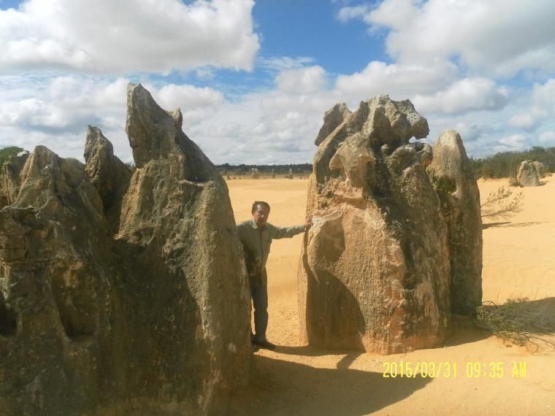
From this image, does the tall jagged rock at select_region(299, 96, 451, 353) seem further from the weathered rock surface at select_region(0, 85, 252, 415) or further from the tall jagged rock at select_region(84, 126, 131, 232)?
the tall jagged rock at select_region(84, 126, 131, 232)

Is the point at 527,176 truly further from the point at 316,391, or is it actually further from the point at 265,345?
the point at 316,391

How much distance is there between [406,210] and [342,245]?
78 centimetres

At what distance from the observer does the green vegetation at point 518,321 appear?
6.02 m

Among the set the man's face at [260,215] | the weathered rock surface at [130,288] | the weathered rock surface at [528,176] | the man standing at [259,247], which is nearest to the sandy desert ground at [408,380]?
the man standing at [259,247]

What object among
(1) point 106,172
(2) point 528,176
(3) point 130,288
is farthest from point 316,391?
(2) point 528,176

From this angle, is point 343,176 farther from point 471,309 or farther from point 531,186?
point 531,186

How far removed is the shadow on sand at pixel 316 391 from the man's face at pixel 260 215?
1.37 metres

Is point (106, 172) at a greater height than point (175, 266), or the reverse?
point (106, 172)

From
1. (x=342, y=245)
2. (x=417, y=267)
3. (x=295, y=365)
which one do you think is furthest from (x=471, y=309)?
(x=295, y=365)

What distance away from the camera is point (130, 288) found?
13.8 ft

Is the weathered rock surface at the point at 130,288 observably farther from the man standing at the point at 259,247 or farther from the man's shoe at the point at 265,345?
the man's shoe at the point at 265,345
